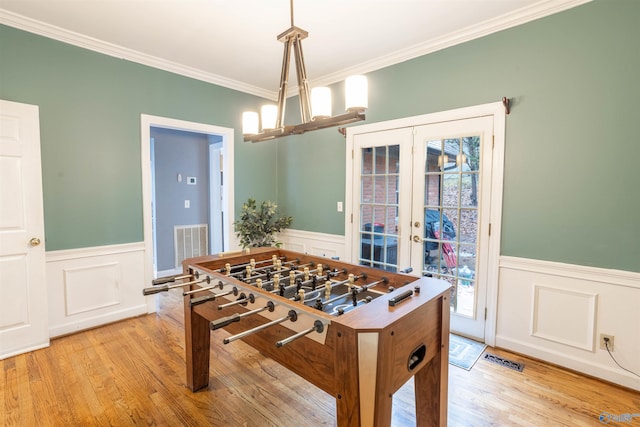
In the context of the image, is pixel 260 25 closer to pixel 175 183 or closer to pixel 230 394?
pixel 230 394

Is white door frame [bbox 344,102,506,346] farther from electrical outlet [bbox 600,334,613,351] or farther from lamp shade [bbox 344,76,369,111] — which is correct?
lamp shade [bbox 344,76,369,111]

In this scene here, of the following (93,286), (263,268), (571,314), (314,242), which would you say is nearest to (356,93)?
(263,268)

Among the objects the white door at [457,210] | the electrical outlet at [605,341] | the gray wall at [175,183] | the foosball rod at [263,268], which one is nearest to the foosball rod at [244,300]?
the foosball rod at [263,268]

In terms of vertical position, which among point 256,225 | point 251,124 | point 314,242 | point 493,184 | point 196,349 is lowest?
point 196,349

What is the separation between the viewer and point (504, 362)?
93.9 inches

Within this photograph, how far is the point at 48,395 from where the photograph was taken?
6.55ft

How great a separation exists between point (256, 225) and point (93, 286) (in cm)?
169

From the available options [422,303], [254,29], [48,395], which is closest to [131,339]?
[48,395]

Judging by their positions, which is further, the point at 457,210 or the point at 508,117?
the point at 457,210

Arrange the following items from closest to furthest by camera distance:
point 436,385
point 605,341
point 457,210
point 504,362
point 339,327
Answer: point 339,327, point 436,385, point 605,341, point 504,362, point 457,210

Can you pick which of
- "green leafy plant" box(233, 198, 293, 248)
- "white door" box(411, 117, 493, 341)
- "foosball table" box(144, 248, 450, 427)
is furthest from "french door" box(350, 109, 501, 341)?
"foosball table" box(144, 248, 450, 427)

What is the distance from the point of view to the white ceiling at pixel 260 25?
229 centimetres

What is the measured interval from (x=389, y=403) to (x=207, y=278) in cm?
120

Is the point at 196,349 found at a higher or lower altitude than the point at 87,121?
lower
